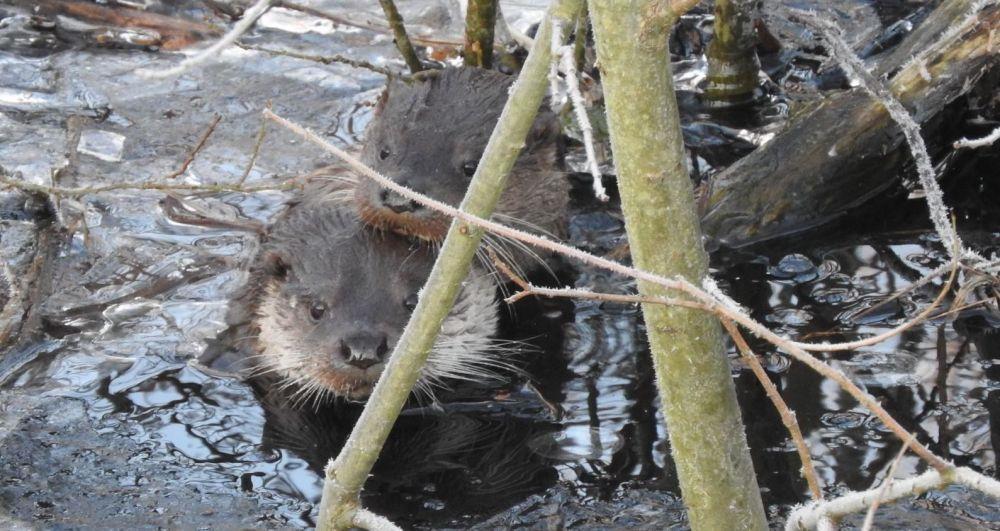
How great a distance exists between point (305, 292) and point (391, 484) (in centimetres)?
90

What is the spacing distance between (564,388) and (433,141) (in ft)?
3.73

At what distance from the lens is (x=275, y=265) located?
442 cm

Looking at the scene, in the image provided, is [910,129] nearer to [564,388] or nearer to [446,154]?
[564,388]

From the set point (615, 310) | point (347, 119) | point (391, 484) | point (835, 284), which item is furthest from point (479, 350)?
point (347, 119)

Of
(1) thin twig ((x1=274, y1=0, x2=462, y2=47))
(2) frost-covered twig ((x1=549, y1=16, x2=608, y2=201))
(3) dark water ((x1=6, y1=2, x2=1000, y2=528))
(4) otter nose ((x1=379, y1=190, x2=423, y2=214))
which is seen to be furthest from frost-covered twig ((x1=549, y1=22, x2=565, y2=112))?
(1) thin twig ((x1=274, y1=0, x2=462, y2=47))

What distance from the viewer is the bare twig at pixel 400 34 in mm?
5617

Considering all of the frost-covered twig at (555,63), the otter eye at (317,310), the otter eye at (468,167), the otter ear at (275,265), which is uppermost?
the frost-covered twig at (555,63)

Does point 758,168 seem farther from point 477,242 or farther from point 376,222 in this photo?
point 477,242

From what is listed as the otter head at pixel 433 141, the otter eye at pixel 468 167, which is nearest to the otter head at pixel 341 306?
the otter head at pixel 433 141

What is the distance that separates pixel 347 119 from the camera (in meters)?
6.25

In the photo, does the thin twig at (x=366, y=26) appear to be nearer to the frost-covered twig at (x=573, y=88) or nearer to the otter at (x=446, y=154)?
the otter at (x=446, y=154)

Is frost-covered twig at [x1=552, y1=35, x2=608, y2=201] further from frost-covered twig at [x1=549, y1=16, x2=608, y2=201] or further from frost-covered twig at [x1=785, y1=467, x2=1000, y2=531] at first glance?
frost-covered twig at [x1=785, y1=467, x2=1000, y2=531]

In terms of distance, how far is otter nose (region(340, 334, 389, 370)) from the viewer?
370 cm

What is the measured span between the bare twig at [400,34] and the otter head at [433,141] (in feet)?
1.44
